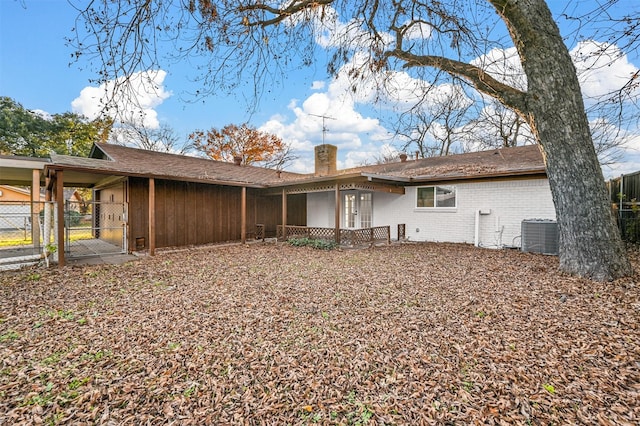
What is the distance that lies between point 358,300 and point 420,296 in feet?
3.29

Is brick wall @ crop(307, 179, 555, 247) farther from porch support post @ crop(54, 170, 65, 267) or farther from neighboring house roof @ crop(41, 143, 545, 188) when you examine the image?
porch support post @ crop(54, 170, 65, 267)

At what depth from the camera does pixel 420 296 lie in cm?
460

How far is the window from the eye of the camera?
10.4m

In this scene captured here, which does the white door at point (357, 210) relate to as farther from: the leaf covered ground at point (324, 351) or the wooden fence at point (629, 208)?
the wooden fence at point (629, 208)

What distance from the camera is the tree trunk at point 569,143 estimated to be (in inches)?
195

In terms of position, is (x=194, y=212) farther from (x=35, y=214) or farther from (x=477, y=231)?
(x=477, y=231)

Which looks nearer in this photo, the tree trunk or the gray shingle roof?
the tree trunk

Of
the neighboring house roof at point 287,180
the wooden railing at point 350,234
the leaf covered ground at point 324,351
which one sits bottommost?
the leaf covered ground at point 324,351

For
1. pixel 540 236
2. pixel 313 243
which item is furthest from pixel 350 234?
pixel 540 236

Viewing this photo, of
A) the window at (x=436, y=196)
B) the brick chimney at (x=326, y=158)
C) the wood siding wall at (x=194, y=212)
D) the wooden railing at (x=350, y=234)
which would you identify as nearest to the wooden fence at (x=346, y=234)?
the wooden railing at (x=350, y=234)

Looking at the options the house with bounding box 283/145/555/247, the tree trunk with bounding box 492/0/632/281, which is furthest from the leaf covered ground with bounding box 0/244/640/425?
the house with bounding box 283/145/555/247

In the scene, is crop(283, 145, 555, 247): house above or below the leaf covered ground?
above

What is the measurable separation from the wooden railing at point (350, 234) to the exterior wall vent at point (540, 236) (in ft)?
13.3

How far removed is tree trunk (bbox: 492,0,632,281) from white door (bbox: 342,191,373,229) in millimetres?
7497
